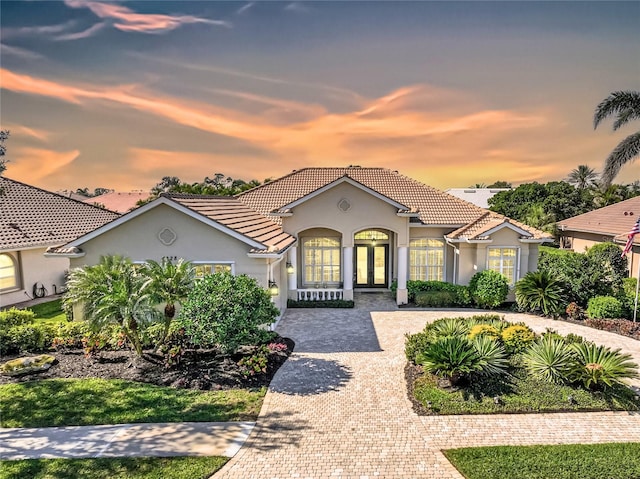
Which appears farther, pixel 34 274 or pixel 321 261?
pixel 321 261

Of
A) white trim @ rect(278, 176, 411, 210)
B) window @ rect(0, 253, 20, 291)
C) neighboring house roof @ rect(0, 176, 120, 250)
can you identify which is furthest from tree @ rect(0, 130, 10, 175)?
window @ rect(0, 253, 20, 291)

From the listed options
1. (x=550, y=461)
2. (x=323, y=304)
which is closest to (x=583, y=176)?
(x=323, y=304)

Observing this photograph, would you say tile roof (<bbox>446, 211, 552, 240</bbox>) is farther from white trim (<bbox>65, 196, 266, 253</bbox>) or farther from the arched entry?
white trim (<bbox>65, 196, 266, 253</bbox>)

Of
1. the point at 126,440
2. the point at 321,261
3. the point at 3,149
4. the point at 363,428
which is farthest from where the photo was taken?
the point at 321,261

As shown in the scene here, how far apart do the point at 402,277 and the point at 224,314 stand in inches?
440

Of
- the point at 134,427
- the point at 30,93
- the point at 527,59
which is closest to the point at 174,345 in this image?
the point at 134,427

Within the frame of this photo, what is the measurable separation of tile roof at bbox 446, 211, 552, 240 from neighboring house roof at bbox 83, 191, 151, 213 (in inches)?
1980

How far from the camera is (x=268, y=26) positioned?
15328 mm

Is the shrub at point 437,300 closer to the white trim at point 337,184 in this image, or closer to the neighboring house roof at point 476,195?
the white trim at point 337,184

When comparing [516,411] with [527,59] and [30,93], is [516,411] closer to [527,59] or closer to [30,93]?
[527,59]

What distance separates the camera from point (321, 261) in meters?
21.7

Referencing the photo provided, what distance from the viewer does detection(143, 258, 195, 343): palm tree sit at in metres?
11.4

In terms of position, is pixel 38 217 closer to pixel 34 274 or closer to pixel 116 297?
pixel 34 274

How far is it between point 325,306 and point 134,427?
38.4ft
